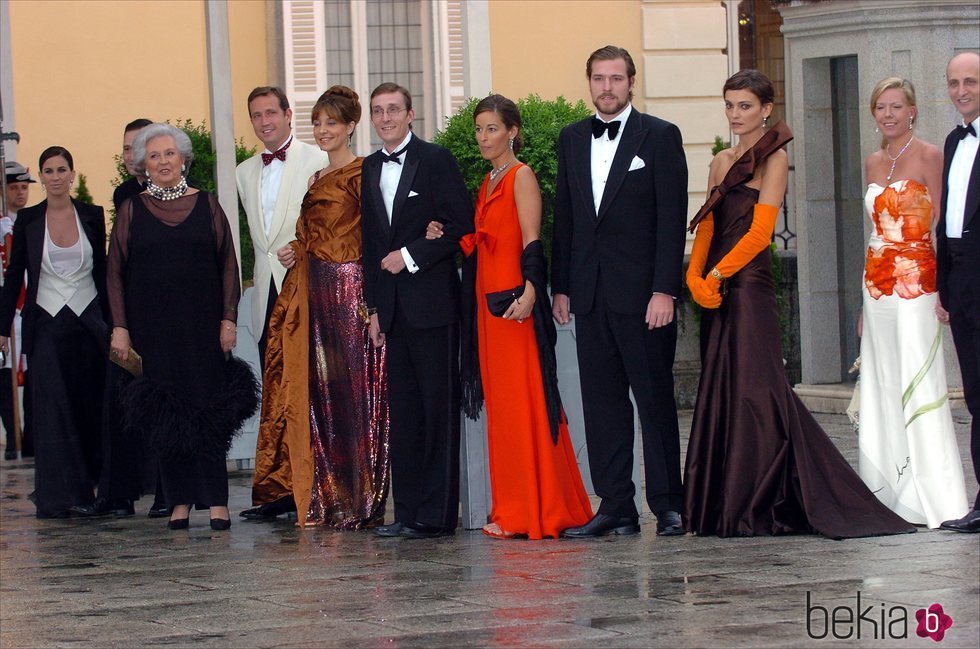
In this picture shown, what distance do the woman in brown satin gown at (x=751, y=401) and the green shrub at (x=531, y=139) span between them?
181 cm

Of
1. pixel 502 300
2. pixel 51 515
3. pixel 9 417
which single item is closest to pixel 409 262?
pixel 502 300

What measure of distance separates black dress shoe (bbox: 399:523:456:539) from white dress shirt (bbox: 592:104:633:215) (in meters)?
1.45

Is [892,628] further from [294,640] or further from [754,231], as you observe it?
[754,231]

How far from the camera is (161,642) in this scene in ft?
17.4

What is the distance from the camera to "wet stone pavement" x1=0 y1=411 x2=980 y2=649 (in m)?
5.19

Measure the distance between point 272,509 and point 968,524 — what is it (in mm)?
3058

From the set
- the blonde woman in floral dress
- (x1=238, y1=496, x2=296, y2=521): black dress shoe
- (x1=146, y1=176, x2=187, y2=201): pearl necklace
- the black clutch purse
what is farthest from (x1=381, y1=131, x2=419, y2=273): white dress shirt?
the blonde woman in floral dress

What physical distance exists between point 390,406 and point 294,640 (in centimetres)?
238

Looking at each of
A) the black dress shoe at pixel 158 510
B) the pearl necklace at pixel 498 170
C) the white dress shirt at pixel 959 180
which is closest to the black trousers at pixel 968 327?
the white dress shirt at pixel 959 180

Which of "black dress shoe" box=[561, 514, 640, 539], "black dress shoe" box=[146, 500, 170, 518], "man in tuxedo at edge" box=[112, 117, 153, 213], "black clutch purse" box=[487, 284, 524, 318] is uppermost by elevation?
"man in tuxedo at edge" box=[112, 117, 153, 213]

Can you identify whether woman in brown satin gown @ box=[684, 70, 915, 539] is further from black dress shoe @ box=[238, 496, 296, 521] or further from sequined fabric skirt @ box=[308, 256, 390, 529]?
black dress shoe @ box=[238, 496, 296, 521]

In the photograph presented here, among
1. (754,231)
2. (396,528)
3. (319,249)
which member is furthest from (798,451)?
(319,249)

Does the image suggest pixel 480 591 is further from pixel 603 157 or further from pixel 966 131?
pixel 966 131

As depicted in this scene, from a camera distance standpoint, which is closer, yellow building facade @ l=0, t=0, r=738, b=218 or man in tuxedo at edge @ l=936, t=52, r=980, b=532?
man in tuxedo at edge @ l=936, t=52, r=980, b=532
